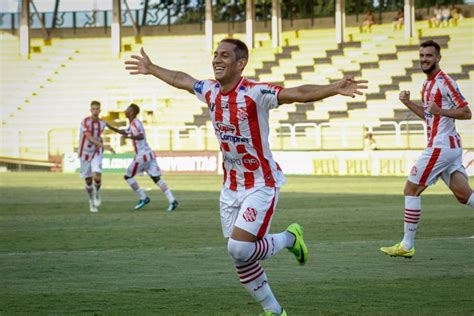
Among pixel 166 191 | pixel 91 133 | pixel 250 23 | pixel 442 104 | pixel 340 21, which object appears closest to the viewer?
pixel 442 104

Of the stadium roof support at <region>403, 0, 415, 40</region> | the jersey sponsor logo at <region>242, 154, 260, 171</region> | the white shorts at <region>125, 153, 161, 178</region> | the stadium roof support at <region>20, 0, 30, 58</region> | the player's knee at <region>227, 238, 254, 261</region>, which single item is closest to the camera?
the player's knee at <region>227, 238, 254, 261</region>

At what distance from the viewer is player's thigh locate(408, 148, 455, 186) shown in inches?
511

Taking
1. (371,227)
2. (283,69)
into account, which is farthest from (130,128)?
(283,69)

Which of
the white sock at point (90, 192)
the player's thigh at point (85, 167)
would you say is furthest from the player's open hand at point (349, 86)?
the player's thigh at point (85, 167)

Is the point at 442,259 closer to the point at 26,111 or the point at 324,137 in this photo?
the point at 324,137

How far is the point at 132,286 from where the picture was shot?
10445 millimetres

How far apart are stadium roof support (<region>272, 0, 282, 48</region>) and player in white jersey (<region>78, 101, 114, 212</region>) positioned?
30.4 metres

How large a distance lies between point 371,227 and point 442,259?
15.6 ft

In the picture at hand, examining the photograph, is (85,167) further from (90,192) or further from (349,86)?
(349,86)

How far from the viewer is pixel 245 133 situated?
871 centimetres

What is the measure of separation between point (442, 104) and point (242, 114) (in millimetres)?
4907

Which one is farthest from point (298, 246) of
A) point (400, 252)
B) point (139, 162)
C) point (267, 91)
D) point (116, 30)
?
point (116, 30)

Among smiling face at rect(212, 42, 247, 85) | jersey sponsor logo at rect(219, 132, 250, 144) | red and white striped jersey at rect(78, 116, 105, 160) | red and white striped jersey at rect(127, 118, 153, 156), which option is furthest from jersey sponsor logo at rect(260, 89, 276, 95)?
red and white striped jersey at rect(78, 116, 105, 160)

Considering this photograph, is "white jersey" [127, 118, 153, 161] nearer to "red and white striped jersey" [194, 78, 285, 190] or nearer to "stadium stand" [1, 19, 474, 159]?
"red and white striped jersey" [194, 78, 285, 190]
